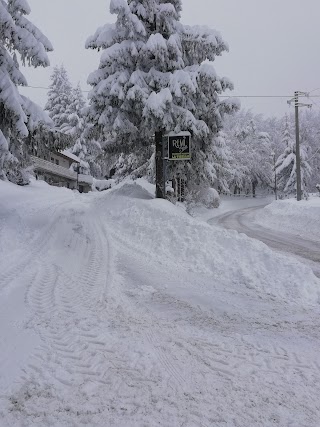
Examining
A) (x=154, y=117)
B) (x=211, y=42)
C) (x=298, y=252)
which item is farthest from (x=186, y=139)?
(x=298, y=252)

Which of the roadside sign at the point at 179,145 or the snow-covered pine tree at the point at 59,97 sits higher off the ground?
the snow-covered pine tree at the point at 59,97

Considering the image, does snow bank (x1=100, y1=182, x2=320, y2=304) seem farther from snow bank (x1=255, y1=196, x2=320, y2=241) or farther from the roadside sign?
snow bank (x1=255, y1=196, x2=320, y2=241)

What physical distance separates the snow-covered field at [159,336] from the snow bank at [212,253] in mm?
44

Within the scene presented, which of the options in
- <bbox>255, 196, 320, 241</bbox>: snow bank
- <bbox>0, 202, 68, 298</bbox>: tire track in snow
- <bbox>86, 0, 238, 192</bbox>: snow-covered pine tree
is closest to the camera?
<bbox>0, 202, 68, 298</bbox>: tire track in snow

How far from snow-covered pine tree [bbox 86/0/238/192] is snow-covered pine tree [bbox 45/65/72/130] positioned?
119ft

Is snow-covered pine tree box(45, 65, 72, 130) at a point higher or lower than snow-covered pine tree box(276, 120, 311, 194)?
higher

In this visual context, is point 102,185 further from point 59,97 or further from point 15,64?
point 15,64

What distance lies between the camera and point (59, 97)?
4916 centimetres

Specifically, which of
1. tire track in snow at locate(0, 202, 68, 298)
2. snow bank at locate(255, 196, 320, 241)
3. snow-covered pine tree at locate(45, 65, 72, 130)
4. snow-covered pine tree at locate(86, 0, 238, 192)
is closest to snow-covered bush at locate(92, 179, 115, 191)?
snow-covered pine tree at locate(45, 65, 72, 130)

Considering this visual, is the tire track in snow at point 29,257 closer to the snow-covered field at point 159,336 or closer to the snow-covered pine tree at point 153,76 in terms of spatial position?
the snow-covered field at point 159,336

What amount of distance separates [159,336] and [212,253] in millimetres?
4296

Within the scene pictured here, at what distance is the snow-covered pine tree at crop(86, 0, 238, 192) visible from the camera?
12.6 m

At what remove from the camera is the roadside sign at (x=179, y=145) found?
520 inches

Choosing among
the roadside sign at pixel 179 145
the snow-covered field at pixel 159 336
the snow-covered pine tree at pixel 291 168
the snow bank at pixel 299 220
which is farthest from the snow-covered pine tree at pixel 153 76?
the snow-covered pine tree at pixel 291 168
